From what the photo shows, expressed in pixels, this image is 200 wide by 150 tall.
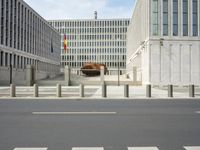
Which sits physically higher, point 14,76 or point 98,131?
point 14,76

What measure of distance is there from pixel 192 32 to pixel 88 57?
8575 centimetres

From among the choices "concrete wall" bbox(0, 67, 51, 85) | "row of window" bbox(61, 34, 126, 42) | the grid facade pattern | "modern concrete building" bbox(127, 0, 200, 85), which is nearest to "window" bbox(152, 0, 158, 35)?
"modern concrete building" bbox(127, 0, 200, 85)

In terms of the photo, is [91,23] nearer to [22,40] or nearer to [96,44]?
[96,44]

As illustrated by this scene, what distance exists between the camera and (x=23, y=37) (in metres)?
67.0

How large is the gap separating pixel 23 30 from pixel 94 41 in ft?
198

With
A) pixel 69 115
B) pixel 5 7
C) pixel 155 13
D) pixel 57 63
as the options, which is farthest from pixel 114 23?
pixel 69 115

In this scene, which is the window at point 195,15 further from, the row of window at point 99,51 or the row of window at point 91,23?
the row of window at point 91,23

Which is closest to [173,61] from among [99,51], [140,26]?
[140,26]

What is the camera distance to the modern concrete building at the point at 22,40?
54.9m

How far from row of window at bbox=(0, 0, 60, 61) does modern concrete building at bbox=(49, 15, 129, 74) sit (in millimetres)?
32449

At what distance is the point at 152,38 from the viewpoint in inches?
1606

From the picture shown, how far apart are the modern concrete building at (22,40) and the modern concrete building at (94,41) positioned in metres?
31.4

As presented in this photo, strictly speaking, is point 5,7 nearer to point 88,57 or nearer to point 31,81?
point 31,81

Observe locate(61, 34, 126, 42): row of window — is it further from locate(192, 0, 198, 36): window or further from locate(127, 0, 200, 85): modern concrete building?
locate(127, 0, 200, 85): modern concrete building
